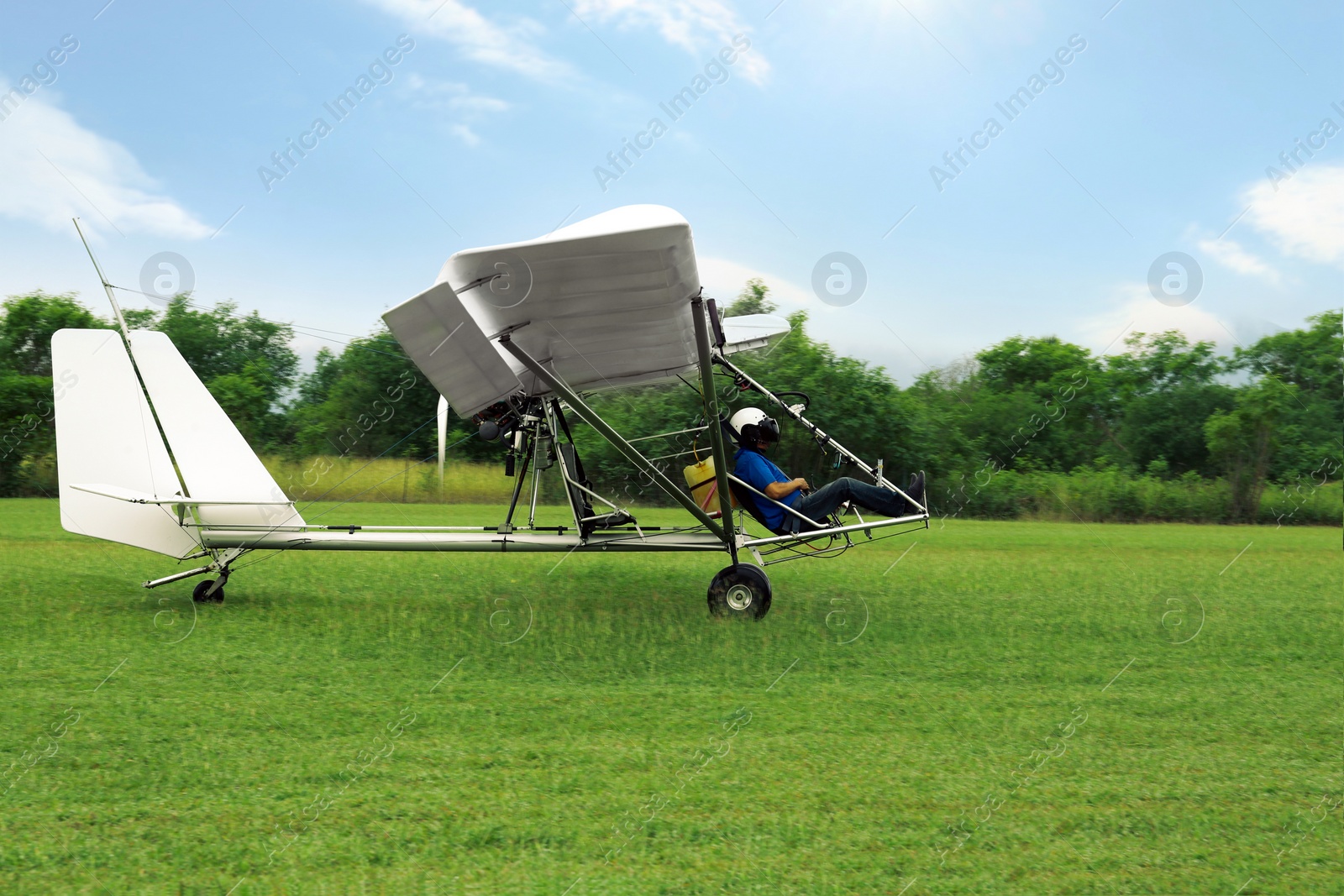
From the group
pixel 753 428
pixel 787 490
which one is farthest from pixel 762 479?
pixel 753 428

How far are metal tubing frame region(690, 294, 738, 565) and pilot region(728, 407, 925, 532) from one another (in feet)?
1.03

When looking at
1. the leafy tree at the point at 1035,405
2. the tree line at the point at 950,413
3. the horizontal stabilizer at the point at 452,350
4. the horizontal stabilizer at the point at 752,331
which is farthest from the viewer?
→ the leafy tree at the point at 1035,405

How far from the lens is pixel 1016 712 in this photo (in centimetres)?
471

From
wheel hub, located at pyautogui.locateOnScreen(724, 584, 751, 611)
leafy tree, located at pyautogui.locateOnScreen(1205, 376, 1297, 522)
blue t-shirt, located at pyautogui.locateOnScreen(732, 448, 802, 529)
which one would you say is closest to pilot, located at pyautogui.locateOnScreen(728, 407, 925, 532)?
blue t-shirt, located at pyautogui.locateOnScreen(732, 448, 802, 529)

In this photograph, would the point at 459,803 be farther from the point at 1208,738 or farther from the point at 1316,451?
the point at 1316,451

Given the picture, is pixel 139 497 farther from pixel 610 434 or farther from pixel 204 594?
pixel 610 434

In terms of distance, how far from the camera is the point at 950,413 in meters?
22.7

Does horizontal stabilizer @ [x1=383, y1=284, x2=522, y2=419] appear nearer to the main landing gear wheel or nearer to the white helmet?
the white helmet

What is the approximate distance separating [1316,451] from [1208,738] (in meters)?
21.7

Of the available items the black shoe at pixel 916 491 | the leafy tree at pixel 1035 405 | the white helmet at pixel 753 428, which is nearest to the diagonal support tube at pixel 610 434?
the white helmet at pixel 753 428

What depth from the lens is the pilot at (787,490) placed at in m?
6.91

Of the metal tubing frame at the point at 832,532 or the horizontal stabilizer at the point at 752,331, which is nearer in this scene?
the metal tubing frame at the point at 832,532

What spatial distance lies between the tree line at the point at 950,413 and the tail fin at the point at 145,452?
9.88 metres

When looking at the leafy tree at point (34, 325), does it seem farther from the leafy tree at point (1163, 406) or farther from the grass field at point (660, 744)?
the leafy tree at point (1163, 406)
